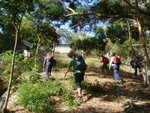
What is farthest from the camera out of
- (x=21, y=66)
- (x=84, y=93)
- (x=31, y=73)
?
(x=31, y=73)

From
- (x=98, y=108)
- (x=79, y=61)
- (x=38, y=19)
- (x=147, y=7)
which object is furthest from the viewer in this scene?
(x=38, y=19)

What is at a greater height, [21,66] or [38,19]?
[38,19]

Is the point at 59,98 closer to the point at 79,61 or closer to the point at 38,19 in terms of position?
the point at 79,61

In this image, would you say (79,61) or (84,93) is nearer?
(79,61)

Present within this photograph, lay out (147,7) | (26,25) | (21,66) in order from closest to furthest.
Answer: (21,66), (147,7), (26,25)

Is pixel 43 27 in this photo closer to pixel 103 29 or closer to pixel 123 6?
pixel 103 29

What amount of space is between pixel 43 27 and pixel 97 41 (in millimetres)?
3202

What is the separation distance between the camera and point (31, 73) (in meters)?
8.12

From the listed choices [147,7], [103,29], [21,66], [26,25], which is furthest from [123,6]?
[26,25]

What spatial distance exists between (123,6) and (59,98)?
176 inches

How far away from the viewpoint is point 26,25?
398 inches

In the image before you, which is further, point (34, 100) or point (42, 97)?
point (42, 97)

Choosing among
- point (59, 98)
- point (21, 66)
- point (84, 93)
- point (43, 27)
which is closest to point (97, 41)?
point (43, 27)

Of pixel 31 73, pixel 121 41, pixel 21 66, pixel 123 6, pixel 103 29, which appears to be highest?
pixel 123 6
